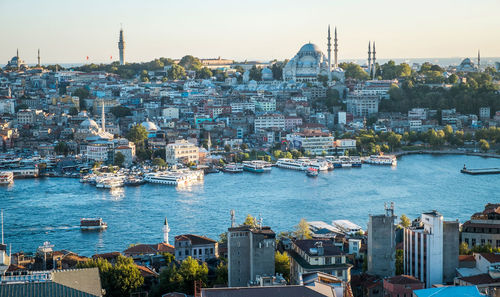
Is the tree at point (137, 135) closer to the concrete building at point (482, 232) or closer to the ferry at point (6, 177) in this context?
the ferry at point (6, 177)

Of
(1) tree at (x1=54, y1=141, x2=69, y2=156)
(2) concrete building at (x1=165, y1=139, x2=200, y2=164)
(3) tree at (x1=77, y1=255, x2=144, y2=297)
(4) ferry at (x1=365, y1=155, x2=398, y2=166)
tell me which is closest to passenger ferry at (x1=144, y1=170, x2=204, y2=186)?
(2) concrete building at (x1=165, y1=139, x2=200, y2=164)

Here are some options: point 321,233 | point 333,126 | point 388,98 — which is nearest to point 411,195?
point 321,233

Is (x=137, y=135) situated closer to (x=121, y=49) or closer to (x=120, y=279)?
(x=120, y=279)

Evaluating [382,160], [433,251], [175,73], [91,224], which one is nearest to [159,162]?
[382,160]

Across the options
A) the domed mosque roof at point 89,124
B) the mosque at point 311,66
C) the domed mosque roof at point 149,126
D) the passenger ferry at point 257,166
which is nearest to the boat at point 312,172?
the passenger ferry at point 257,166

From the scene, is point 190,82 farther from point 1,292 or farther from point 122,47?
point 1,292
